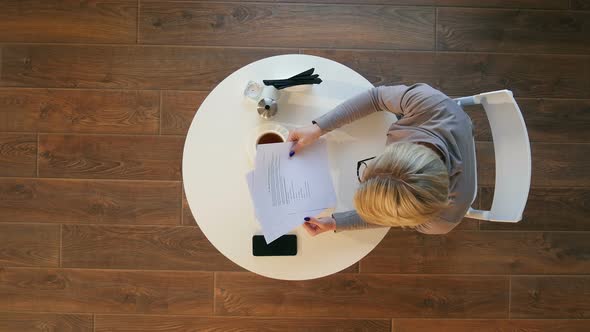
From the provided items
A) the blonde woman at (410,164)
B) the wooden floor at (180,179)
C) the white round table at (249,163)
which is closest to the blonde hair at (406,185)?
the blonde woman at (410,164)

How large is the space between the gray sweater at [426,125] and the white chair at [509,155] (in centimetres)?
10

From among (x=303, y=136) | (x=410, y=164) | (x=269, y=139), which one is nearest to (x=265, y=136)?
(x=269, y=139)

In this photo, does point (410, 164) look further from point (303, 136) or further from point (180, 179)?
point (180, 179)

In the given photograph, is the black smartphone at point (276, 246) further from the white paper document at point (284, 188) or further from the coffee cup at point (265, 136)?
the coffee cup at point (265, 136)

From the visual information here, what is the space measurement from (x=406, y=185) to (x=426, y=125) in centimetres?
27

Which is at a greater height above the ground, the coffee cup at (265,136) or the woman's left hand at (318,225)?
the coffee cup at (265,136)

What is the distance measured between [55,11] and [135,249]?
113 cm

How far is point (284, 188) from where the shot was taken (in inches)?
46.5

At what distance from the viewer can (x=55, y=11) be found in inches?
73.2

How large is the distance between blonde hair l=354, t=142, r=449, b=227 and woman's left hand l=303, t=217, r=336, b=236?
0.21 meters

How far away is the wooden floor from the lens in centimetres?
183

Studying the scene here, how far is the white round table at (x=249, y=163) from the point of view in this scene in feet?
4.10

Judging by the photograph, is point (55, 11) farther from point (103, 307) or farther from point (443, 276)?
point (443, 276)

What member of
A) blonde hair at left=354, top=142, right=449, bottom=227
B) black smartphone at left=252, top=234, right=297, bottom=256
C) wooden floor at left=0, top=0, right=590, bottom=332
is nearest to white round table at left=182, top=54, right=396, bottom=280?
black smartphone at left=252, top=234, right=297, bottom=256
